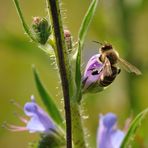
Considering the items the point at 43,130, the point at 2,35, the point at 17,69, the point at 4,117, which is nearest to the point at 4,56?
the point at 17,69

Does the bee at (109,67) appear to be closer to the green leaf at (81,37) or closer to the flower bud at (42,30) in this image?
the green leaf at (81,37)

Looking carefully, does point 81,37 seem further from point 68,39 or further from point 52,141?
point 52,141

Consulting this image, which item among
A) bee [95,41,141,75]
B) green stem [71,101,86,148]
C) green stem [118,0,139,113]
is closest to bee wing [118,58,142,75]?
bee [95,41,141,75]

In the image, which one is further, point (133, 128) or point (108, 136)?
point (108, 136)

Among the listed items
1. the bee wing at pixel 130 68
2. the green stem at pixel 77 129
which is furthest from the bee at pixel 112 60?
the green stem at pixel 77 129

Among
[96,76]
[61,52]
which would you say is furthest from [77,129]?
[61,52]

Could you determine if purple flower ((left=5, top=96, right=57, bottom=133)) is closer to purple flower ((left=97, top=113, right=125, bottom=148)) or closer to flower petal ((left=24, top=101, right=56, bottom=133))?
flower petal ((left=24, top=101, right=56, bottom=133))
